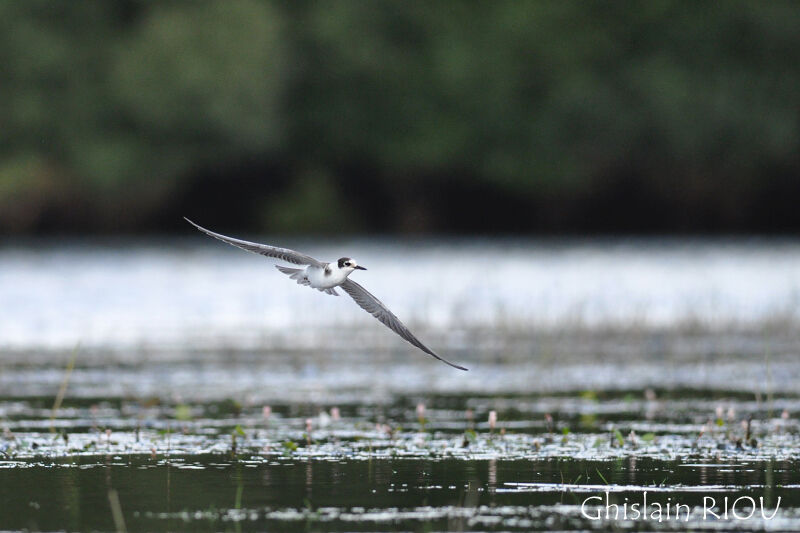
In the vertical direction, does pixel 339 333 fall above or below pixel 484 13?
below

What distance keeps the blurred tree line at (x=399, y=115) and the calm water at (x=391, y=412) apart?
27041mm

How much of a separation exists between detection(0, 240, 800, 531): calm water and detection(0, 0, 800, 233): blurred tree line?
1065 inches

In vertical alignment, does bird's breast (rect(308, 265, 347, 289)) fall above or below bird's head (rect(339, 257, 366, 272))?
below

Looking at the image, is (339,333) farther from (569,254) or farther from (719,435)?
(569,254)

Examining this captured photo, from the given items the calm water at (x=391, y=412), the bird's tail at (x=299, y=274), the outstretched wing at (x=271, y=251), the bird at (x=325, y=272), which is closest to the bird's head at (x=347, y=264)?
the bird at (x=325, y=272)

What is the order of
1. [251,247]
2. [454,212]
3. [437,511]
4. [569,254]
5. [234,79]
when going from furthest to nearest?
[454,212]
[234,79]
[569,254]
[251,247]
[437,511]

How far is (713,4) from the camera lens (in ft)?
190

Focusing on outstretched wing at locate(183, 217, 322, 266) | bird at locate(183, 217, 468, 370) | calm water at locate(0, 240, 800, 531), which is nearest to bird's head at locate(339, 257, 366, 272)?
bird at locate(183, 217, 468, 370)

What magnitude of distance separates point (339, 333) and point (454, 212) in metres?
43.2

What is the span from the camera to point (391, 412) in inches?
499

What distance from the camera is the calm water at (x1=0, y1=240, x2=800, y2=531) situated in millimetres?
8305

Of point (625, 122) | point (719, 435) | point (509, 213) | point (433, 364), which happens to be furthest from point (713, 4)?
point (719, 435)

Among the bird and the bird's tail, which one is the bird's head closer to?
the bird

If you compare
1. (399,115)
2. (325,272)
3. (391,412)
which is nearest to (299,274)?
(325,272)
